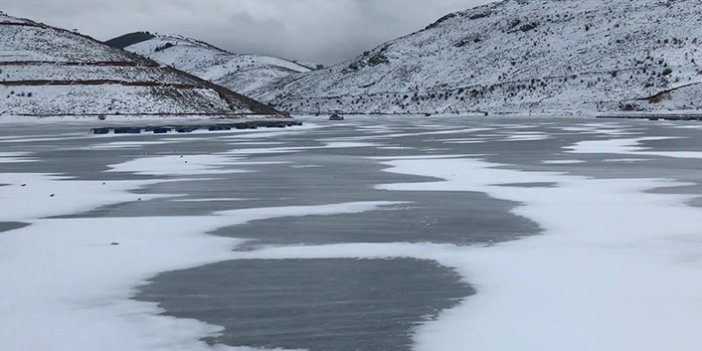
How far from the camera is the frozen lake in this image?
9.16m

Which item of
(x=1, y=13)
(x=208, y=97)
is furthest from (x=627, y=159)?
(x=1, y=13)

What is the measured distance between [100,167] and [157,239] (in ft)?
50.1

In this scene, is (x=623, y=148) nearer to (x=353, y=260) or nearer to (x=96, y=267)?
(x=353, y=260)

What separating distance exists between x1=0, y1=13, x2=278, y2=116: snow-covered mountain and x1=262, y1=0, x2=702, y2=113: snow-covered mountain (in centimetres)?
4418

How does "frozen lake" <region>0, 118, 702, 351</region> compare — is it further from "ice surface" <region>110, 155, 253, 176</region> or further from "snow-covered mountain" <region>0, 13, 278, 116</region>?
"snow-covered mountain" <region>0, 13, 278, 116</region>

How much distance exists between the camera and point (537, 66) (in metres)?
152

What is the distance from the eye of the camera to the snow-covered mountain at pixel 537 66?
12962 cm

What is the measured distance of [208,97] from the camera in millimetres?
106062

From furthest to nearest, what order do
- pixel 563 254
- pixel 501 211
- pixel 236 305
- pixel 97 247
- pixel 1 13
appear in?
pixel 1 13, pixel 501 211, pixel 97 247, pixel 563 254, pixel 236 305

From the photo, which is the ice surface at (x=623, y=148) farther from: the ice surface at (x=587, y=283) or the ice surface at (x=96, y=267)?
the ice surface at (x=96, y=267)

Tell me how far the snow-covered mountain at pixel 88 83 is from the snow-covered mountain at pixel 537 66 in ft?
145

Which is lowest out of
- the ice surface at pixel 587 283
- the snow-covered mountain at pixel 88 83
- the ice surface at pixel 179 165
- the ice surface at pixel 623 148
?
the ice surface at pixel 623 148

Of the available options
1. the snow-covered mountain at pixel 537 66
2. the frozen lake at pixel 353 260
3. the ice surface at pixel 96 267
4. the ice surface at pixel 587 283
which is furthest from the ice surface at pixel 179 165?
the snow-covered mountain at pixel 537 66

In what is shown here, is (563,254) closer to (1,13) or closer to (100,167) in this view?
(100,167)
